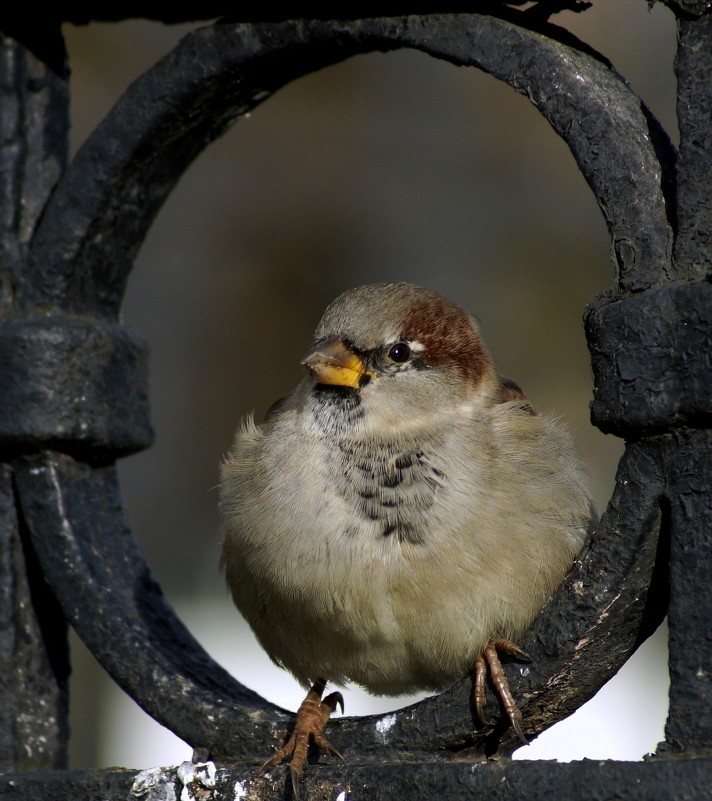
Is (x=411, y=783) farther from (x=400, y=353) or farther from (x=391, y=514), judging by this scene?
(x=400, y=353)

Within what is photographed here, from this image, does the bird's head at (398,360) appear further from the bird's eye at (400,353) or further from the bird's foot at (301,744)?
the bird's foot at (301,744)

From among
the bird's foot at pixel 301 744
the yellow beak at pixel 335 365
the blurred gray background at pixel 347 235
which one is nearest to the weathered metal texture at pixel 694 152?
the bird's foot at pixel 301 744

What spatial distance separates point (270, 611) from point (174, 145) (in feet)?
2.19

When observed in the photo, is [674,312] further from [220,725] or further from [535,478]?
[220,725]

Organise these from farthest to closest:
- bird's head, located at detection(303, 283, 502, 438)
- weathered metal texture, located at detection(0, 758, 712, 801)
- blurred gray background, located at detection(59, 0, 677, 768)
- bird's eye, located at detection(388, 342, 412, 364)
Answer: blurred gray background, located at detection(59, 0, 677, 768) → bird's eye, located at detection(388, 342, 412, 364) → bird's head, located at detection(303, 283, 502, 438) → weathered metal texture, located at detection(0, 758, 712, 801)

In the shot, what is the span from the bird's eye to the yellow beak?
51 millimetres

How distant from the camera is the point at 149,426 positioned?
1.64 metres

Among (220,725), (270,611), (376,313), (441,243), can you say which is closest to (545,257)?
(441,243)

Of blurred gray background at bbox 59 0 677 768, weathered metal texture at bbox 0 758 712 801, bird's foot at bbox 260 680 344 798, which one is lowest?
weathered metal texture at bbox 0 758 712 801

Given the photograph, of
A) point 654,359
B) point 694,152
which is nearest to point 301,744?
point 654,359

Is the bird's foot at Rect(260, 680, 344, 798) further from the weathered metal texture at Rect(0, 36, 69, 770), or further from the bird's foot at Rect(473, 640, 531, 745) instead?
the weathered metal texture at Rect(0, 36, 69, 770)

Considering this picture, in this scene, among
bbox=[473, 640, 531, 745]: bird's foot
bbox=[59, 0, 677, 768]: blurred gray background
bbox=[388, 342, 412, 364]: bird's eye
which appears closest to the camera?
bbox=[473, 640, 531, 745]: bird's foot

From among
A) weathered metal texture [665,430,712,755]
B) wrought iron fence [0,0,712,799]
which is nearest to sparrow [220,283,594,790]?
wrought iron fence [0,0,712,799]

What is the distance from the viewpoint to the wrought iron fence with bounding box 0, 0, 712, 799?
111 cm
